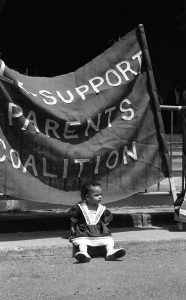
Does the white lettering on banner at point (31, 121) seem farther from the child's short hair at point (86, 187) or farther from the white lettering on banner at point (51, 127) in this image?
the child's short hair at point (86, 187)

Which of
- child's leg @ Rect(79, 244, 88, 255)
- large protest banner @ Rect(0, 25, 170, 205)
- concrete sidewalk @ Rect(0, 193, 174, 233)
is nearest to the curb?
concrete sidewalk @ Rect(0, 193, 174, 233)

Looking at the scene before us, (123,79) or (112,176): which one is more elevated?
(123,79)

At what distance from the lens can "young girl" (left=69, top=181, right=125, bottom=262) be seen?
5375 mm

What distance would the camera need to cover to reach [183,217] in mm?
6207

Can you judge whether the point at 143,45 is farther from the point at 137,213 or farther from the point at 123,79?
the point at 137,213

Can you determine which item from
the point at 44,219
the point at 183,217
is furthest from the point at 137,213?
the point at 44,219

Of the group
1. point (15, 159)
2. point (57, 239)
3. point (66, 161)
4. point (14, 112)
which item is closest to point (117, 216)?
point (57, 239)

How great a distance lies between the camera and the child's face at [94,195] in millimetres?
5578

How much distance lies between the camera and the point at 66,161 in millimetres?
5848

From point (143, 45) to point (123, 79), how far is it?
47cm

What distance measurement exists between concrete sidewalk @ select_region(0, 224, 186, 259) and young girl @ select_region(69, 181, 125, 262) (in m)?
0.20

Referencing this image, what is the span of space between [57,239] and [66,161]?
85 centimetres

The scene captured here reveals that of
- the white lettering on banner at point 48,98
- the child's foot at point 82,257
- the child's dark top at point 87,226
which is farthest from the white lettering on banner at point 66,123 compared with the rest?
the child's foot at point 82,257

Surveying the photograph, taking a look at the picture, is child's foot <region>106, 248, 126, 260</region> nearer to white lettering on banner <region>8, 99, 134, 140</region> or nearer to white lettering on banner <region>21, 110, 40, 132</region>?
white lettering on banner <region>8, 99, 134, 140</region>
